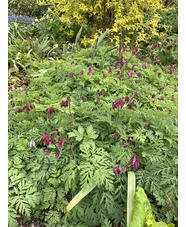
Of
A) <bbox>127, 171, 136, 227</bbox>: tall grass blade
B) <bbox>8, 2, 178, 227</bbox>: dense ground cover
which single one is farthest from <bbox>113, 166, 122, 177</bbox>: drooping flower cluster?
<bbox>127, 171, 136, 227</bbox>: tall grass blade

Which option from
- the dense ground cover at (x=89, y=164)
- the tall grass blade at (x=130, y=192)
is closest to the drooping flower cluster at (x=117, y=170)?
the dense ground cover at (x=89, y=164)

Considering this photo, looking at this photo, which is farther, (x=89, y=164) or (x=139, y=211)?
(x=89, y=164)

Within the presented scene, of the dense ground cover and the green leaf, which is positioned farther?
the dense ground cover

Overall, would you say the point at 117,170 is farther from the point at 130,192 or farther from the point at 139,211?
the point at 139,211

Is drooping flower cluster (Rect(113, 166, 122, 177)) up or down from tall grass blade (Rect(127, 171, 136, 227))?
up

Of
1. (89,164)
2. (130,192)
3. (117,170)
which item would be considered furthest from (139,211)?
(89,164)

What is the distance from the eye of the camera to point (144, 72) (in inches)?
133

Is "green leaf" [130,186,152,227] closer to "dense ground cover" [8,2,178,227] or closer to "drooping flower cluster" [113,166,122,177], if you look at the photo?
"dense ground cover" [8,2,178,227]

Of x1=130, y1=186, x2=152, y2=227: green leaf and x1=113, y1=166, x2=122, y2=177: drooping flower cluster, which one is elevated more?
x1=113, y1=166, x2=122, y2=177: drooping flower cluster

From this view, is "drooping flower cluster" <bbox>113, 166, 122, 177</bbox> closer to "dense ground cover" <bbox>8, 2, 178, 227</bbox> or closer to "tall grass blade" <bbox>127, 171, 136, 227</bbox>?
"dense ground cover" <bbox>8, 2, 178, 227</bbox>

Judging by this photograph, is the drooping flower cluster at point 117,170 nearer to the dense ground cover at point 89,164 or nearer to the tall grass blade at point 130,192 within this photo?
the dense ground cover at point 89,164

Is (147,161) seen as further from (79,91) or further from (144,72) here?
(144,72)

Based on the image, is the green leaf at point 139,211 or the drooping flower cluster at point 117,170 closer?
the green leaf at point 139,211

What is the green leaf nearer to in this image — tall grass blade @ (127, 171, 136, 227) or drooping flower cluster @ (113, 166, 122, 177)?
tall grass blade @ (127, 171, 136, 227)
